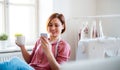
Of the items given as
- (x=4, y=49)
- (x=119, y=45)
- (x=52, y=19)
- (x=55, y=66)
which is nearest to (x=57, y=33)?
(x=52, y=19)

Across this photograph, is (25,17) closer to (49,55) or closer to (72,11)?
(72,11)

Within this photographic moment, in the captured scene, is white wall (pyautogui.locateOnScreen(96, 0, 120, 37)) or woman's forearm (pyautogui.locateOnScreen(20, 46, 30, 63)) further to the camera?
white wall (pyautogui.locateOnScreen(96, 0, 120, 37))

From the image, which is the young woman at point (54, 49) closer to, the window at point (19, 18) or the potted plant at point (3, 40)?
the potted plant at point (3, 40)

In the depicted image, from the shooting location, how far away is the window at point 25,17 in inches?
85.2

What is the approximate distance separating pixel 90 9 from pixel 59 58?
136cm

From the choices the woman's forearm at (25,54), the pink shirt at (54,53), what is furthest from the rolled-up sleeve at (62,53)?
the woman's forearm at (25,54)

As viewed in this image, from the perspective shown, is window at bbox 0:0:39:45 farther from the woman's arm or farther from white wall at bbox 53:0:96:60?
the woman's arm

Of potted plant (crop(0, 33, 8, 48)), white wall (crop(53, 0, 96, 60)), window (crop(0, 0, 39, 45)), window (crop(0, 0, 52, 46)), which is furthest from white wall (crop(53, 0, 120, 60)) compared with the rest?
potted plant (crop(0, 33, 8, 48))

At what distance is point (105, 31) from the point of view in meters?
2.17

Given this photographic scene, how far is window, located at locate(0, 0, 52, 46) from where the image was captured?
85.2 inches

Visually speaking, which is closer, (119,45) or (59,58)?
(119,45)

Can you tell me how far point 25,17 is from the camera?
2.32 metres

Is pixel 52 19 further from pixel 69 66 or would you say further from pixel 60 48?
pixel 69 66

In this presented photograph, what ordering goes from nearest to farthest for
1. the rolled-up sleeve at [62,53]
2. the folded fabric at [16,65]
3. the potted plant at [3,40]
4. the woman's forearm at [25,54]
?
the folded fabric at [16,65] < the rolled-up sleeve at [62,53] < the woman's forearm at [25,54] < the potted plant at [3,40]
